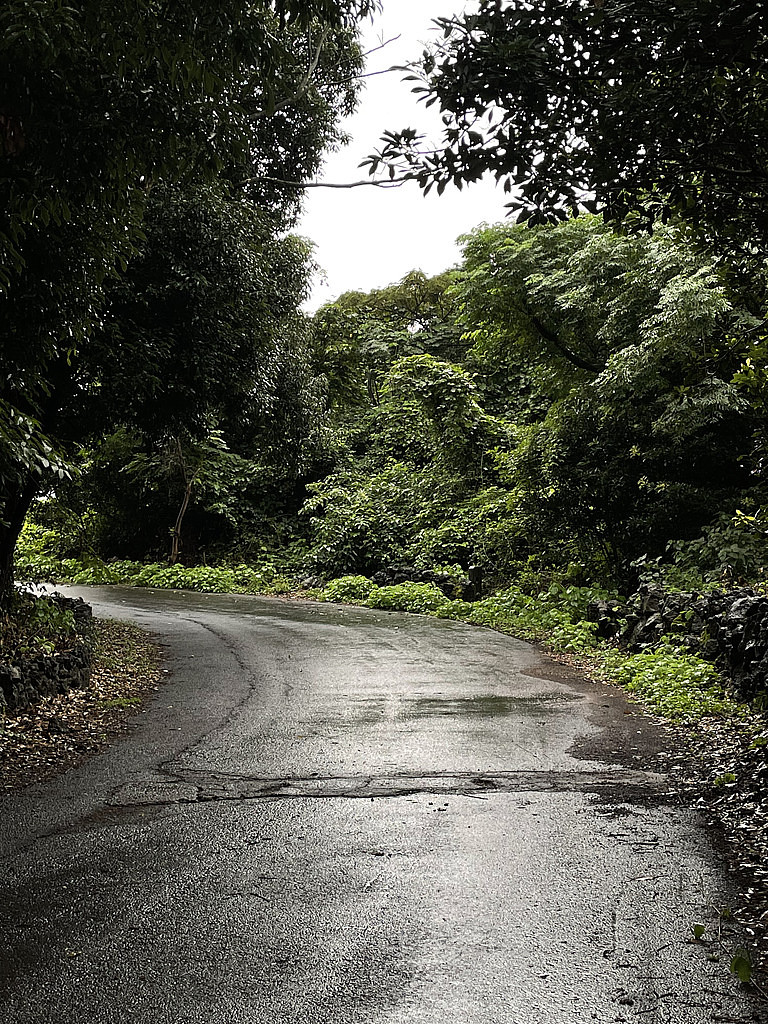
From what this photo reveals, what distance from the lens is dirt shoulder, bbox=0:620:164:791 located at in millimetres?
6730

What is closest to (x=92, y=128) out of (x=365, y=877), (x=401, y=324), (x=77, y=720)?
(x=365, y=877)

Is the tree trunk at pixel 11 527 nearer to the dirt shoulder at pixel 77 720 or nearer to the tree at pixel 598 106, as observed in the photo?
the dirt shoulder at pixel 77 720

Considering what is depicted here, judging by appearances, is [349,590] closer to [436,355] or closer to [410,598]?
[410,598]

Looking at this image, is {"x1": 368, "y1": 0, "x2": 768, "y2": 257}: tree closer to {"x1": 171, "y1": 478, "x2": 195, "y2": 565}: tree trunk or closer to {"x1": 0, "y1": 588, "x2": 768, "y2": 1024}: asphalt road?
{"x1": 0, "y1": 588, "x2": 768, "y2": 1024}: asphalt road

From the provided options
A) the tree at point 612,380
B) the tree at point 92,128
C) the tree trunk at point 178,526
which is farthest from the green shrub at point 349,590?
the tree at point 92,128

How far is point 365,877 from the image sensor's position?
14.8ft

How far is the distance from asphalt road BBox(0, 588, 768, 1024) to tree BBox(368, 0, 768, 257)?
360cm

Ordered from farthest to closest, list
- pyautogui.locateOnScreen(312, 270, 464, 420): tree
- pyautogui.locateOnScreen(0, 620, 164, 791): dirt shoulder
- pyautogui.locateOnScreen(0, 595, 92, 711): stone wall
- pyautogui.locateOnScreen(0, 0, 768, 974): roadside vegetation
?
pyautogui.locateOnScreen(312, 270, 464, 420): tree < pyautogui.locateOnScreen(0, 595, 92, 711): stone wall < pyautogui.locateOnScreen(0, 620, 164, 791): dirt shoulder < pyautogui.locateOnScreen(0, 0, 768, 974): roadside vegetation

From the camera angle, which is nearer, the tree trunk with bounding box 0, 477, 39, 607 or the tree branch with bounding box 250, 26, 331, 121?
the tree trunk with bounding box 0, 477, 39, 607

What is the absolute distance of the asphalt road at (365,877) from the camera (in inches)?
132

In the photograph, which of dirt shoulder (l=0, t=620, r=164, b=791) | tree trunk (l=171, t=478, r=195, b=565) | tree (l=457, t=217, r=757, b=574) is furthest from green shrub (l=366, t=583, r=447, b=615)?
tree trunk (l=171, t=478, r=195, b=565)

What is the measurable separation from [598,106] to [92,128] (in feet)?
10.5

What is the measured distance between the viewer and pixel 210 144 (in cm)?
586

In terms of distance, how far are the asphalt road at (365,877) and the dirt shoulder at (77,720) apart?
26cm
